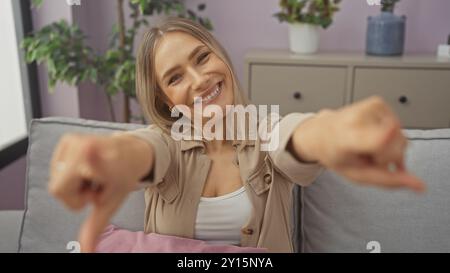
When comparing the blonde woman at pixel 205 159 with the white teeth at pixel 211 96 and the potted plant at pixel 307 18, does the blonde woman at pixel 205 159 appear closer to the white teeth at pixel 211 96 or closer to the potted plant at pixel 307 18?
the white teeth at pixel 211 96

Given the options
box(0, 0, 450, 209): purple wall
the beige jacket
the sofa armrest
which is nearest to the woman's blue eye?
the beige jacket

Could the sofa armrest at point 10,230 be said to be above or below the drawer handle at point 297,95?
below

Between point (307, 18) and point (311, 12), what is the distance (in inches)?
1.2

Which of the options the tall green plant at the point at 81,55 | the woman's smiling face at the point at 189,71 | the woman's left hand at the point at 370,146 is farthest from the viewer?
the tall green plant at the point at 81,55

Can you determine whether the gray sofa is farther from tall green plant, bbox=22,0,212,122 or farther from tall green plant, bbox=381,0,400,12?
tall green plant, bbox=381,0,400,12

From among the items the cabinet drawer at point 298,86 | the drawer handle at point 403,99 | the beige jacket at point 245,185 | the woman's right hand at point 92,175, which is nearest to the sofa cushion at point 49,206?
the beige jacket at point 245,185

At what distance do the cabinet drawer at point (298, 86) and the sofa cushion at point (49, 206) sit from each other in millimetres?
891

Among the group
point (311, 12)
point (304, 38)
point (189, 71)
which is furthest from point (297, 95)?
point (189, 71)

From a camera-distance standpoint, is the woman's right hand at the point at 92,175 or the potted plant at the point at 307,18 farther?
the potted plant at the point at 307,18

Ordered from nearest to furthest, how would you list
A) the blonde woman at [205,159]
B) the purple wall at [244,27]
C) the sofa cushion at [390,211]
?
the blonde woman at [205,159] → the sofa cushion at [390,211] → the purple wall at [244,27]

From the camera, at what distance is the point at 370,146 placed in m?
0.31

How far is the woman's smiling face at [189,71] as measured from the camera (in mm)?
660

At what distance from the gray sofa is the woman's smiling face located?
0.39m

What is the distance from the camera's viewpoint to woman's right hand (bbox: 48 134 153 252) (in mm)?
328
